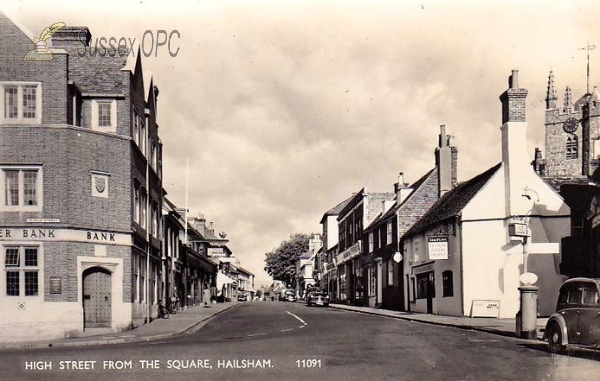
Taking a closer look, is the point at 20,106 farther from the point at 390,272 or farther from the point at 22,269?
the point at 390,272

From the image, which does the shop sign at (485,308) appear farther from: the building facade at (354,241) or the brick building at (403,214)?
the building facade at (354,241)

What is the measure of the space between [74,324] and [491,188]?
779 inches

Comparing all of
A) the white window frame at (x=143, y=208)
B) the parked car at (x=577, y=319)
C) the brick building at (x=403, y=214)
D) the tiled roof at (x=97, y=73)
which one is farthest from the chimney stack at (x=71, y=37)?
the brick building at (x=403, y=214)

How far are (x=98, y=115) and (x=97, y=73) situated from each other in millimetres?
1712

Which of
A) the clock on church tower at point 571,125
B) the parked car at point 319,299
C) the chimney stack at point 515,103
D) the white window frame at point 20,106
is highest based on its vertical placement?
the clock on church tower at point 571,125

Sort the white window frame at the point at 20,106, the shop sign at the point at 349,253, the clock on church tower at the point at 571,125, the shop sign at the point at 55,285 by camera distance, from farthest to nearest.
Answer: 1. the clock on church tower at the point at 571,125
2. the shop sign at the point at 349,253
3. the white window frame at the point at 20,106
4. the shop sign at the point at 55,285

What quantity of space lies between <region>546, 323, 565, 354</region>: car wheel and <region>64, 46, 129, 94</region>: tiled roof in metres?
18.0

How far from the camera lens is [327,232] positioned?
3482 inches

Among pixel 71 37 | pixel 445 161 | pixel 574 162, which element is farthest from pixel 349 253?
pixel 574 162

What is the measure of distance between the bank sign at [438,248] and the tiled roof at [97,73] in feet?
52.5

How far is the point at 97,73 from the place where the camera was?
92.1 feet

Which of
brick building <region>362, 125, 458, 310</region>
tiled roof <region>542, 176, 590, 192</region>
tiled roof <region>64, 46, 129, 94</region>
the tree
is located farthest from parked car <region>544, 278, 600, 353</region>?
the tree

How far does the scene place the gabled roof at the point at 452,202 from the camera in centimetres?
3553

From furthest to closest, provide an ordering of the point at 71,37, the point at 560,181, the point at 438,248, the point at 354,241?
the point at 354,241 → the point at 560,181 → the point at 438,248 → the point at 71,37
